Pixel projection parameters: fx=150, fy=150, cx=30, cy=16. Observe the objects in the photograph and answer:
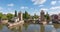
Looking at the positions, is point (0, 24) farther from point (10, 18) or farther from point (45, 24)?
point (45, 24)

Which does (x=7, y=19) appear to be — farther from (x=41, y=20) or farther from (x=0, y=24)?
(x=41, y=20)

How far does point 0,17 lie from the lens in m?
8.92

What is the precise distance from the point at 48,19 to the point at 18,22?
5.38 ft

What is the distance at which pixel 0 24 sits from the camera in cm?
795

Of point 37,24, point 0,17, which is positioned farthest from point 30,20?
point 0,17

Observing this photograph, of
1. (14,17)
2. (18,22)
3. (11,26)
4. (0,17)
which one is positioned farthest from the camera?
(0,17)

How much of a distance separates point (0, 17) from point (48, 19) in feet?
9.71

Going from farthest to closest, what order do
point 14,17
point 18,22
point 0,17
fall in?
point 0,17
point 18,22
point 14,17

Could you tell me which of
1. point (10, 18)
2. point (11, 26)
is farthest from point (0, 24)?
point (11, 26)

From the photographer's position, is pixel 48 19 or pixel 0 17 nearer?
pixel 48 19

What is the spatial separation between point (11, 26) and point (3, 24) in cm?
116

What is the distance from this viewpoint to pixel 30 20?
25.2 feet

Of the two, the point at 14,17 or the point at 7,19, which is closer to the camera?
the point at 14,17

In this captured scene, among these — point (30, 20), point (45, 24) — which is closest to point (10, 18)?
point (30, 20)
